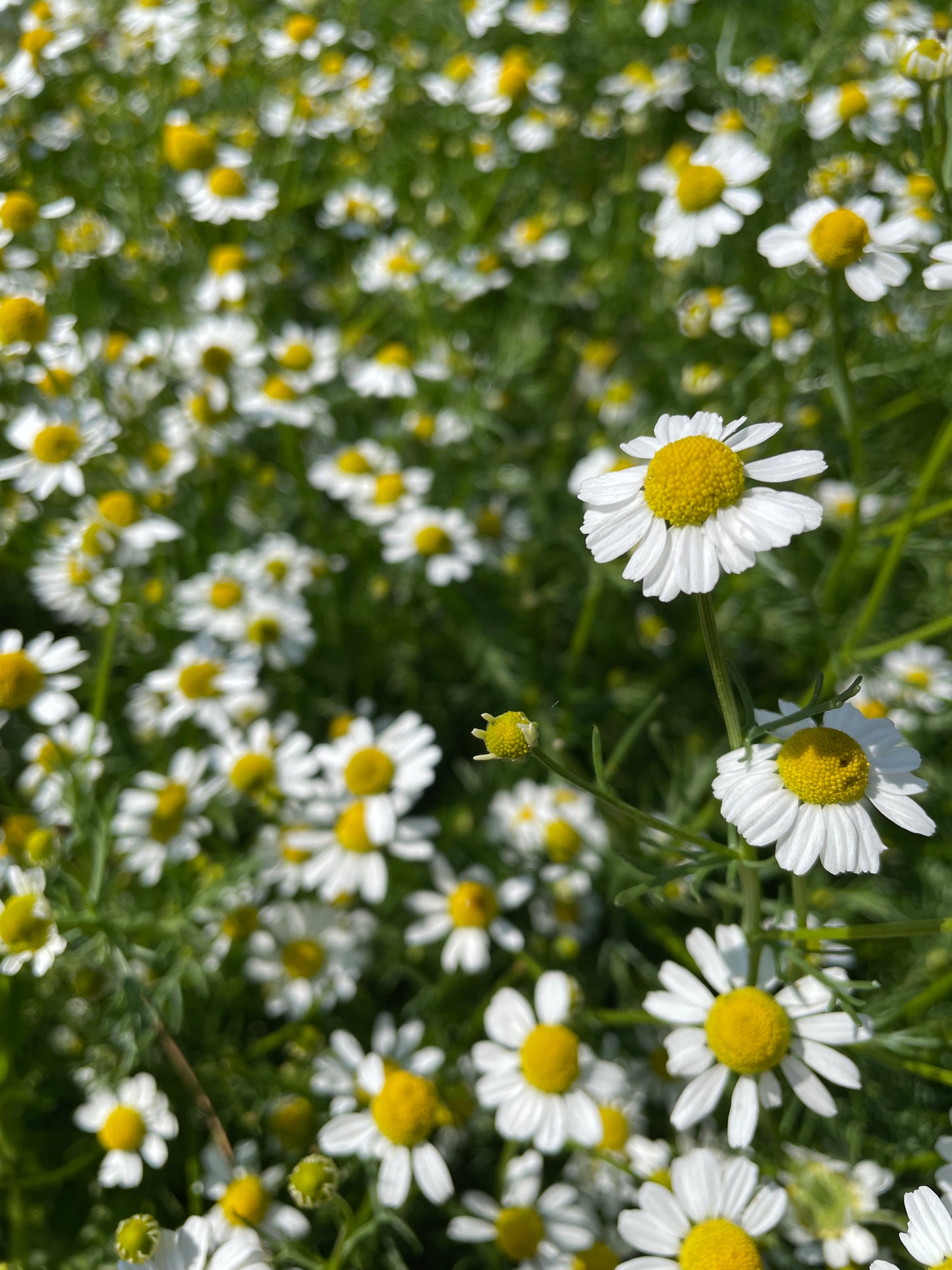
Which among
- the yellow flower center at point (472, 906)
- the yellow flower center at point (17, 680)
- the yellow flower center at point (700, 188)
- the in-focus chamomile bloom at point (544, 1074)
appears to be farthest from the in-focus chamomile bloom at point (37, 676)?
the yellow flower center at point (700, 188)

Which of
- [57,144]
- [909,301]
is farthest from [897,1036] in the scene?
[57,144]

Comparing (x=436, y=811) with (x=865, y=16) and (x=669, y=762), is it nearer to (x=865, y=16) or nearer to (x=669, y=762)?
(x=669, y=762)

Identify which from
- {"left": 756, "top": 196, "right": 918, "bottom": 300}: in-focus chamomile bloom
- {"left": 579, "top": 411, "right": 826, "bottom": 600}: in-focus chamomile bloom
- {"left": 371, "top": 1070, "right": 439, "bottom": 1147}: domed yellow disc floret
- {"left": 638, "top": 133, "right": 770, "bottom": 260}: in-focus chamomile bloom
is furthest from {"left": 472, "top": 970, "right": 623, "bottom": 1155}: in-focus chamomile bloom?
{"left": 638, "top": 133, "right": 770, "bottom": 260}: in-focus chamomile bloom

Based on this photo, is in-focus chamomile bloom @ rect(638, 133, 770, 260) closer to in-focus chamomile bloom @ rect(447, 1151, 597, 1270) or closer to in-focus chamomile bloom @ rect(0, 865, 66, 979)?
in-focus chamomile bloom @ rect(0, 865, 66, 979)

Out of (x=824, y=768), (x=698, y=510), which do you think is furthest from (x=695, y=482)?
(x=824, y=768)

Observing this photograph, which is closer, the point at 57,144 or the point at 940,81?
the point at 940,81

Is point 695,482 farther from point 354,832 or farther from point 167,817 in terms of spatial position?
point 167,817
